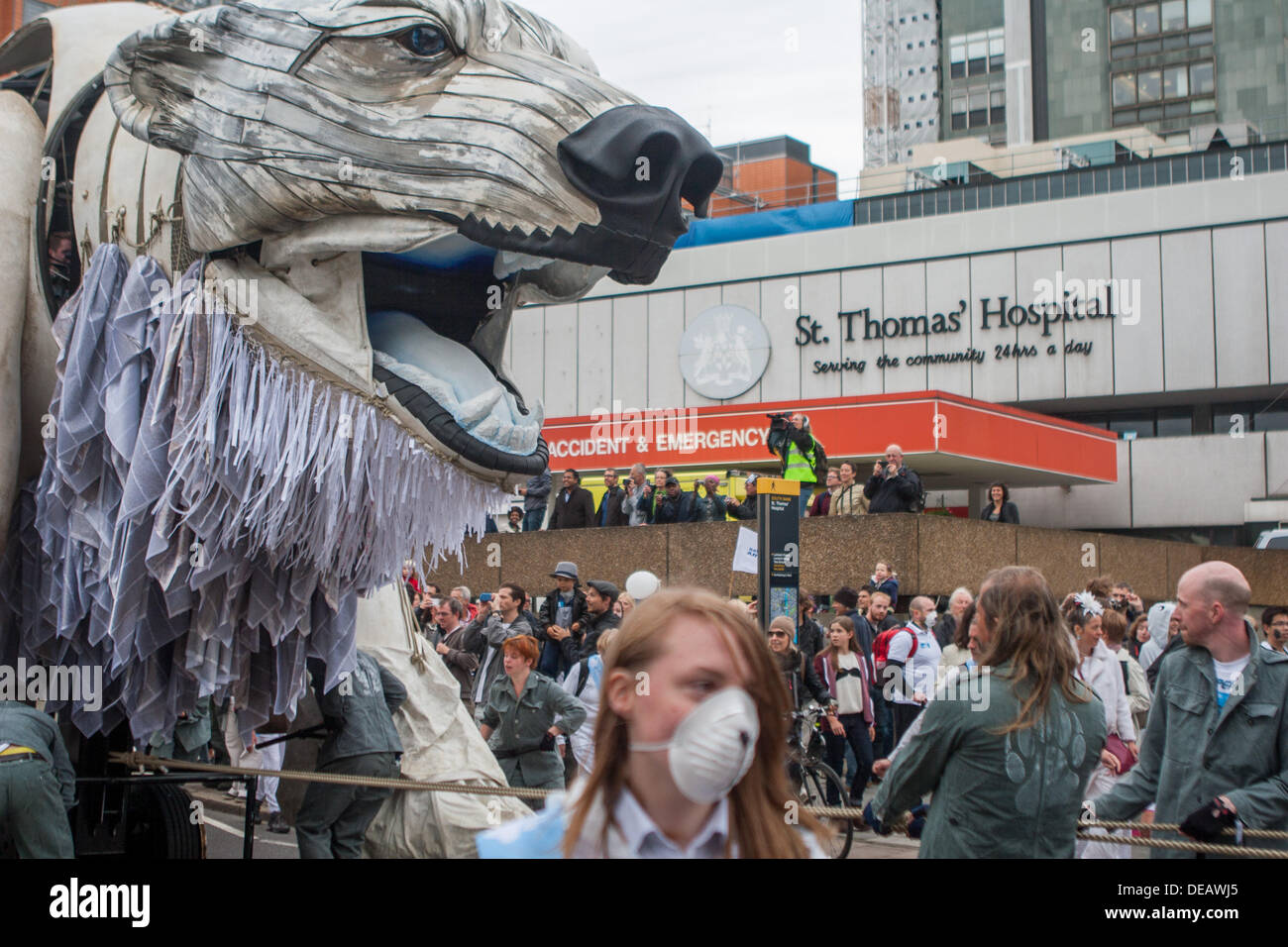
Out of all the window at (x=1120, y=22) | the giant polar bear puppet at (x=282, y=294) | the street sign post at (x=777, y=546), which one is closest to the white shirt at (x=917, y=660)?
the street sign post at (x=777, y=546)

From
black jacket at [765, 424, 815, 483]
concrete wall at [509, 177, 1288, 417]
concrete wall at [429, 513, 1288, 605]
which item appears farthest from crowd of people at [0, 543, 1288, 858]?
concrete wall at [509, 177, 1288, 417]

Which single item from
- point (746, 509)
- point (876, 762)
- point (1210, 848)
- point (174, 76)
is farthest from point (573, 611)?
point (174, 76)

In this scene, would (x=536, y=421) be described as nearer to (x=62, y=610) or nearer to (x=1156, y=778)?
(x=62, y=610)

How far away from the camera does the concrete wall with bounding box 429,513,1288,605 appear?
603 inches

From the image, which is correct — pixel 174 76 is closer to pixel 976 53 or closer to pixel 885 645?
pixel 885 645

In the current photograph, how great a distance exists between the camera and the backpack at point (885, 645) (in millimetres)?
10750

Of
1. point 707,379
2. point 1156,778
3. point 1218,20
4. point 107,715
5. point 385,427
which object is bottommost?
point 1156,778

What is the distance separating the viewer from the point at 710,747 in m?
1.97

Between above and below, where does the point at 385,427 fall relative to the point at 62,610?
above

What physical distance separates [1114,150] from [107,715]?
3247 cm

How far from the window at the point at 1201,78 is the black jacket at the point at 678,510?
35.3 m

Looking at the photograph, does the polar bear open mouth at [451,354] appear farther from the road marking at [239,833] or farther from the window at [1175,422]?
the window at [1175,422]

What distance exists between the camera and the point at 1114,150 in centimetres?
3266
